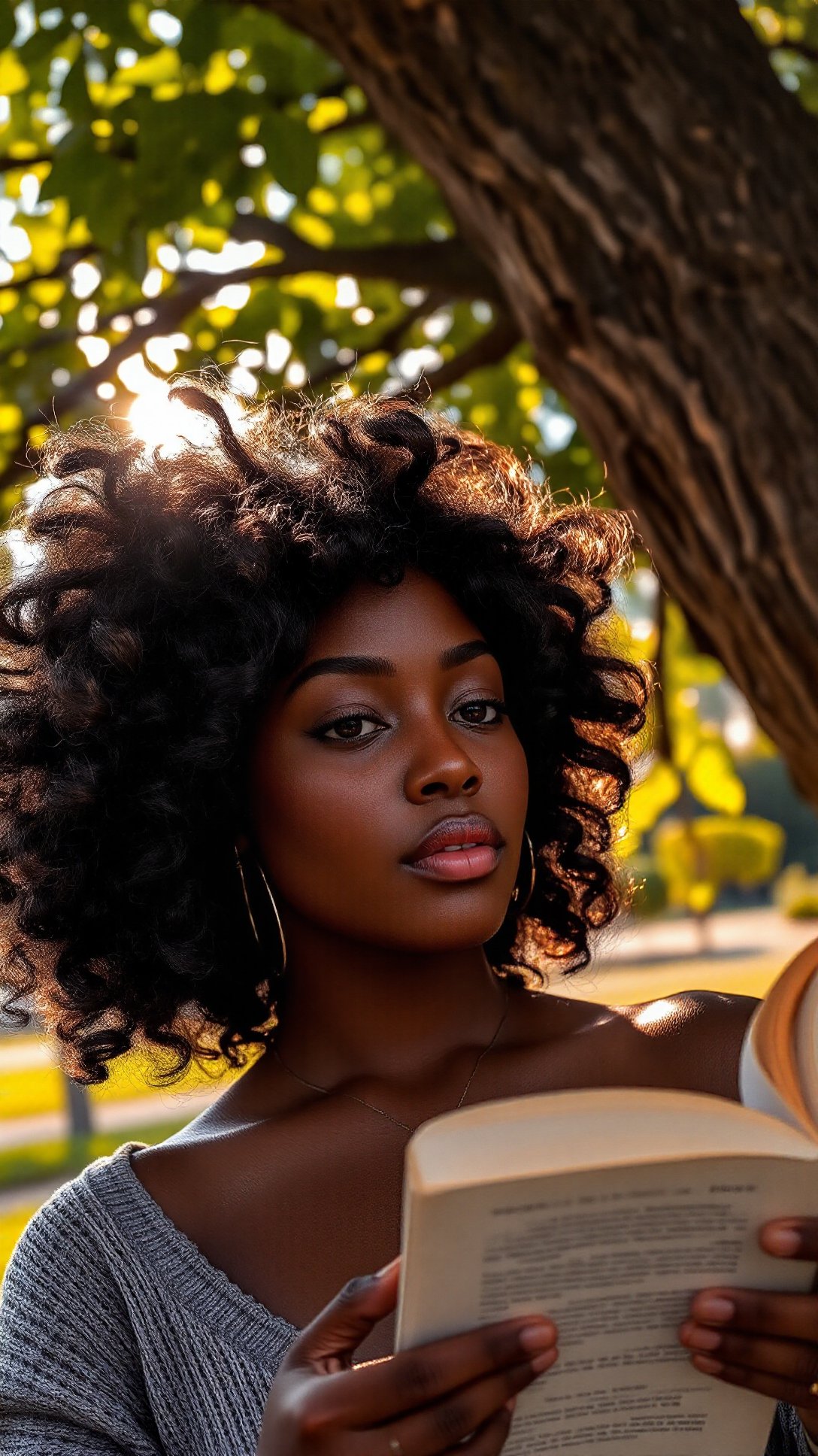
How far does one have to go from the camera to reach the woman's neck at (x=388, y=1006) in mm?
1729

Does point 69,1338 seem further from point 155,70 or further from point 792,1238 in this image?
point 155,70

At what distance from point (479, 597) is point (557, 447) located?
2359 millimetres

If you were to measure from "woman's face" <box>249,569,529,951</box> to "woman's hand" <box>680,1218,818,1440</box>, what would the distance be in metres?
0.55

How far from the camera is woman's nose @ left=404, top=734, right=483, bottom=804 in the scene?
1.58m

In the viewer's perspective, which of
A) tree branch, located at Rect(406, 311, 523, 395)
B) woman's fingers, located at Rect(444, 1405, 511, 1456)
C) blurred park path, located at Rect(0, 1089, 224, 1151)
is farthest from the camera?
blurred park path, located at Rect(0, 1089, 224, 1151)

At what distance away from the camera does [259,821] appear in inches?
69.1

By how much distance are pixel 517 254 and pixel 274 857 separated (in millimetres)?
1067

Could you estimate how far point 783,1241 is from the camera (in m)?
1.07

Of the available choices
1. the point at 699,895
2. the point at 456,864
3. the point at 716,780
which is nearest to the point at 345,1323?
the point at 456,864

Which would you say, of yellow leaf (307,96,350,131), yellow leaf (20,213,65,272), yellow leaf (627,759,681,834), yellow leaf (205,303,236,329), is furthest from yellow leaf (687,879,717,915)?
yellow leaf (20,213,65,272)

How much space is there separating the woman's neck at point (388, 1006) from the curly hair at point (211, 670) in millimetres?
179

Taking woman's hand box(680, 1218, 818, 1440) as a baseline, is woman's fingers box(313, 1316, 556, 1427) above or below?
above

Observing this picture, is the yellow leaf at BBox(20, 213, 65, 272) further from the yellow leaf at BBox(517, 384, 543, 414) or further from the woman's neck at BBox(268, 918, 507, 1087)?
the woman's neck at BBox(268, 918, 507, 1087)

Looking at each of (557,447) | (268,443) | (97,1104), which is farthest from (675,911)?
(268,443)
